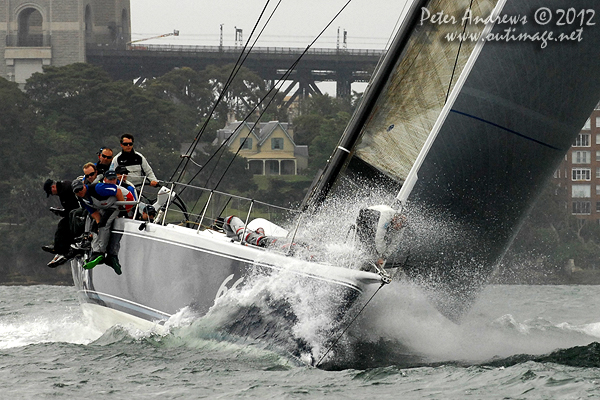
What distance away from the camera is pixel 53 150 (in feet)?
156

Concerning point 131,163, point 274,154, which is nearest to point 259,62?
point 274,154

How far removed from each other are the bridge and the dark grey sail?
68.3m

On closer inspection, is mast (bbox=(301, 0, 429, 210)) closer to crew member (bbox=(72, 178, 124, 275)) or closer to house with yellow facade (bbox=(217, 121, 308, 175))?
crew member (bbox=(72, 178, 124, 275))

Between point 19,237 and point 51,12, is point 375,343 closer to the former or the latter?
point 19,237

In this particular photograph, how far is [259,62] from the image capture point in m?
82.1

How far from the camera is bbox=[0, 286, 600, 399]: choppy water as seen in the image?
707 centimetres

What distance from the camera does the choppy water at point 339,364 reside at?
7074mm

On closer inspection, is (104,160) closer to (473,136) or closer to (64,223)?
(64,223)

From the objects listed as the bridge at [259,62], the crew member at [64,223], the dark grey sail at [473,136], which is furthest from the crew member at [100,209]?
the bridge at [259,62]

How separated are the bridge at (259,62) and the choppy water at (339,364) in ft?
227

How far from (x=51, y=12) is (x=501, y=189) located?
70.8 m

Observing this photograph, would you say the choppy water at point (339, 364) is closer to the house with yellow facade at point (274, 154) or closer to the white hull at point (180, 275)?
the white hull at point (180, 275)

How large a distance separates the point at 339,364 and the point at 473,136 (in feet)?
7.60


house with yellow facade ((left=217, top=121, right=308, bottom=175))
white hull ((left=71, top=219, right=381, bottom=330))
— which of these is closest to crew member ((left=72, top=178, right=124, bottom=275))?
white hull ((left=71, top=219, right=381, bottom=330))
